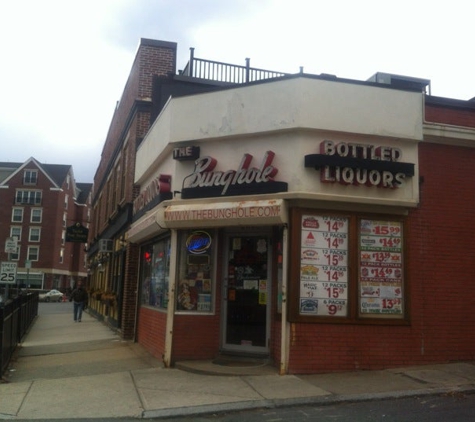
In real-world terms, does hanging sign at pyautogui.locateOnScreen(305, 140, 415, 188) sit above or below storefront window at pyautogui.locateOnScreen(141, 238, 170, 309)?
above

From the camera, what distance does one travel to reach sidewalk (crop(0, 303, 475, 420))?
23.1 feet

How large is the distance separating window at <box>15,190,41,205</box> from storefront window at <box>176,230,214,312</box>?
6373 centimetres

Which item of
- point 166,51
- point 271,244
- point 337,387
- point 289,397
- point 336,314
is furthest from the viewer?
point 166,51

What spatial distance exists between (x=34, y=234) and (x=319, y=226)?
2545 inches

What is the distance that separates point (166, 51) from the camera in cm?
1552

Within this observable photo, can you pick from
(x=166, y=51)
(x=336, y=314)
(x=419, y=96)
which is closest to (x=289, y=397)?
(x=336, y=314)

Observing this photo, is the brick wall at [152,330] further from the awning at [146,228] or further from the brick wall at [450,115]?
the brick wall at [450,115]

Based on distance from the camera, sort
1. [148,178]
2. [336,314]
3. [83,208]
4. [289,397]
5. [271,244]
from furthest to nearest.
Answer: [83,208], [148,178], [271,244], [336,314], [289,397]

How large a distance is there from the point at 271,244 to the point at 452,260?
3.42m

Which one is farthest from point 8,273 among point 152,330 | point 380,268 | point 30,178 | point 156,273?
point 30,178

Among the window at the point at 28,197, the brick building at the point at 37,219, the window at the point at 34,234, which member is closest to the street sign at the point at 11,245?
the brick building at the point at 37,219

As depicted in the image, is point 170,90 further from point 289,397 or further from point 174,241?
point 289,397

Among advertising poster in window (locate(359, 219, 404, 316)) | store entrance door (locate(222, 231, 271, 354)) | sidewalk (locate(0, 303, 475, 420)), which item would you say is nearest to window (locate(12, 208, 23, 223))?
sidewalk (locate(0, 303, 475, 420))

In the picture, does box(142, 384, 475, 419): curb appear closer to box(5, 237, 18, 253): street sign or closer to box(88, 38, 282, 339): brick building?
box(88, 38, 282, 339): brick building
